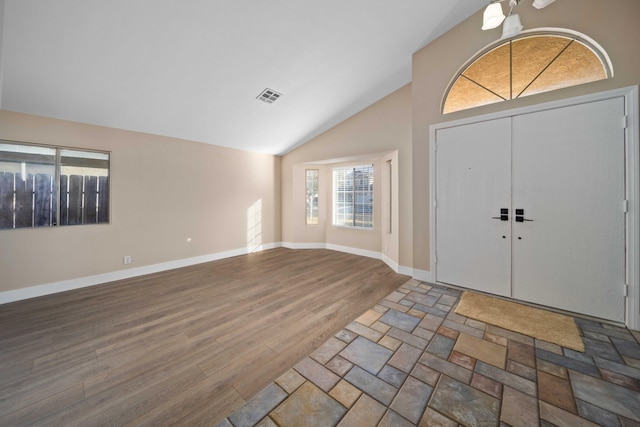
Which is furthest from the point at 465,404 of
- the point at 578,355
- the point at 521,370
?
the point at 578,355

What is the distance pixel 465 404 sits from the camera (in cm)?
143

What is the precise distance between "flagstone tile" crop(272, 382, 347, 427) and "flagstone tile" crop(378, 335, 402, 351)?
0.74m

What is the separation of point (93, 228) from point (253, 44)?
3732 mm

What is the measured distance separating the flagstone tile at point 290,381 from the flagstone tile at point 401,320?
110 cm

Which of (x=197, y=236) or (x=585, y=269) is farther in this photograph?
(x=197, y=236)

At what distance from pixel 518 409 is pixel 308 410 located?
1.26 metres

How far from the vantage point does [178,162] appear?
15.1ft

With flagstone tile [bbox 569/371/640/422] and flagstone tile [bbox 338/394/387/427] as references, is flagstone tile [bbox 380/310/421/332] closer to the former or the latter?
flagstone tile [bbox 338/394/387/427]

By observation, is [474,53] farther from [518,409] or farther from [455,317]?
[518,409]

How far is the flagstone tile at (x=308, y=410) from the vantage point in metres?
1.33

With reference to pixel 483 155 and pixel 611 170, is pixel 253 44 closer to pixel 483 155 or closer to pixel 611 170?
pixel 483 155

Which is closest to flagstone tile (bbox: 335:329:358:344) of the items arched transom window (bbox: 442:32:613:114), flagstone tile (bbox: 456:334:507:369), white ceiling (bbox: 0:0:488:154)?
flagstone tile (bbox: 456:334:507:369)

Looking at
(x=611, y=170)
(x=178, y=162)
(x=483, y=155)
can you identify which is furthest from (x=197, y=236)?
(x=611, y=170)

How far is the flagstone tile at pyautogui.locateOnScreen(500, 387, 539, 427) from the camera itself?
131cm
